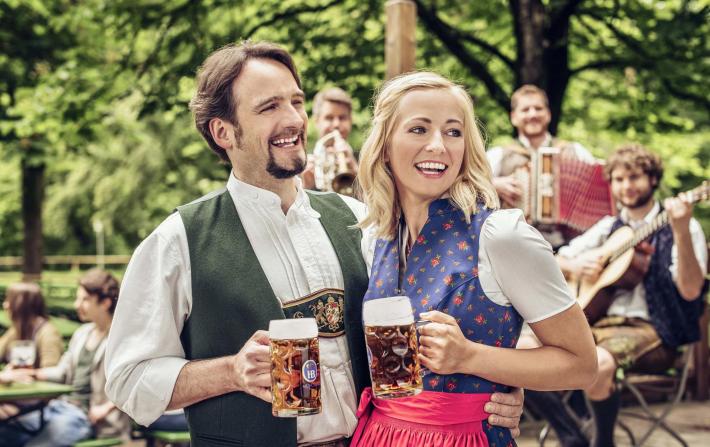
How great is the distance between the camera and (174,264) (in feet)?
7.03

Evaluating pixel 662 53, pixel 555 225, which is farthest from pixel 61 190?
pixel 555 225

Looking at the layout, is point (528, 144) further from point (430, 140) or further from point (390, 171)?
point (430, 140)

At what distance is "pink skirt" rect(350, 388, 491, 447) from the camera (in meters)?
2.09

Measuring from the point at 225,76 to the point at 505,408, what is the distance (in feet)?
3.68

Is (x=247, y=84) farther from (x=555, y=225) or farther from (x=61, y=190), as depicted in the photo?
(x=61, y=190)

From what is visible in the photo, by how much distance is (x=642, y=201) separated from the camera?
17.5ft

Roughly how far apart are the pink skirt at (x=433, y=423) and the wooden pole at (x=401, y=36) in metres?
2.84

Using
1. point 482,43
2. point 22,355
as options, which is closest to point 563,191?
point 22,355

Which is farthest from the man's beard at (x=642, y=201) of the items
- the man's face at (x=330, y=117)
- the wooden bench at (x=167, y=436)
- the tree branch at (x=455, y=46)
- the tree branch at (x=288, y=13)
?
the tree branch at (x=288, y=13)

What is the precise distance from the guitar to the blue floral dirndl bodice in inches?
128

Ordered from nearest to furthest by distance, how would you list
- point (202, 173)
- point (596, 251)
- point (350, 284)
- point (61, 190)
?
1. point (350, 284)
2. point (596, 251)
3. point (202, 173)
4. point (61, 190)

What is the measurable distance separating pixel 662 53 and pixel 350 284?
7257mm

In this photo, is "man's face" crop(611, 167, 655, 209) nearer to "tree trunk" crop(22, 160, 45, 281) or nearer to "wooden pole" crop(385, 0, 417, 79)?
"wooden pole" crop(385, 0, 417, 79)

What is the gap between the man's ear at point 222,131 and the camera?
241 centimetres
